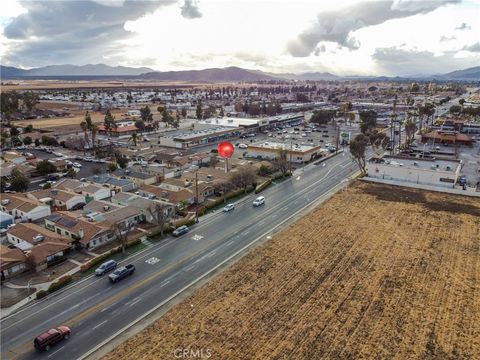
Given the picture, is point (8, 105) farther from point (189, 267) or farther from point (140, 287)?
point (140, 287)

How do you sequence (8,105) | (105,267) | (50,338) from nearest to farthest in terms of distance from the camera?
(50,338) → (105,267) → (8,105)

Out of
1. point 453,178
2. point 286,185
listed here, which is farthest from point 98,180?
point 453,178

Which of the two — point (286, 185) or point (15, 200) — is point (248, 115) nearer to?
point (286, 185)

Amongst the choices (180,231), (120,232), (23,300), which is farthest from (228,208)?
(23,300)

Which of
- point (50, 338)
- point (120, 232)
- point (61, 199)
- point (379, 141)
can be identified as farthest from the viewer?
point (379, 141)

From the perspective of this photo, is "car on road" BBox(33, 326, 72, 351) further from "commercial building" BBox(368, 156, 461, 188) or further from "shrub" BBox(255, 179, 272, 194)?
"commercial building" BBox(368, 156, 461, 188)

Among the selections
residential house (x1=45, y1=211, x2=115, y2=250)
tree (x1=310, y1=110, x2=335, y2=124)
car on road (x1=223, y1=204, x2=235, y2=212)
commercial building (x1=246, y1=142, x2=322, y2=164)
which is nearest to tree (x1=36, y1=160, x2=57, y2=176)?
residential house (x1=45, y1=211, x2=115, y2=250)
